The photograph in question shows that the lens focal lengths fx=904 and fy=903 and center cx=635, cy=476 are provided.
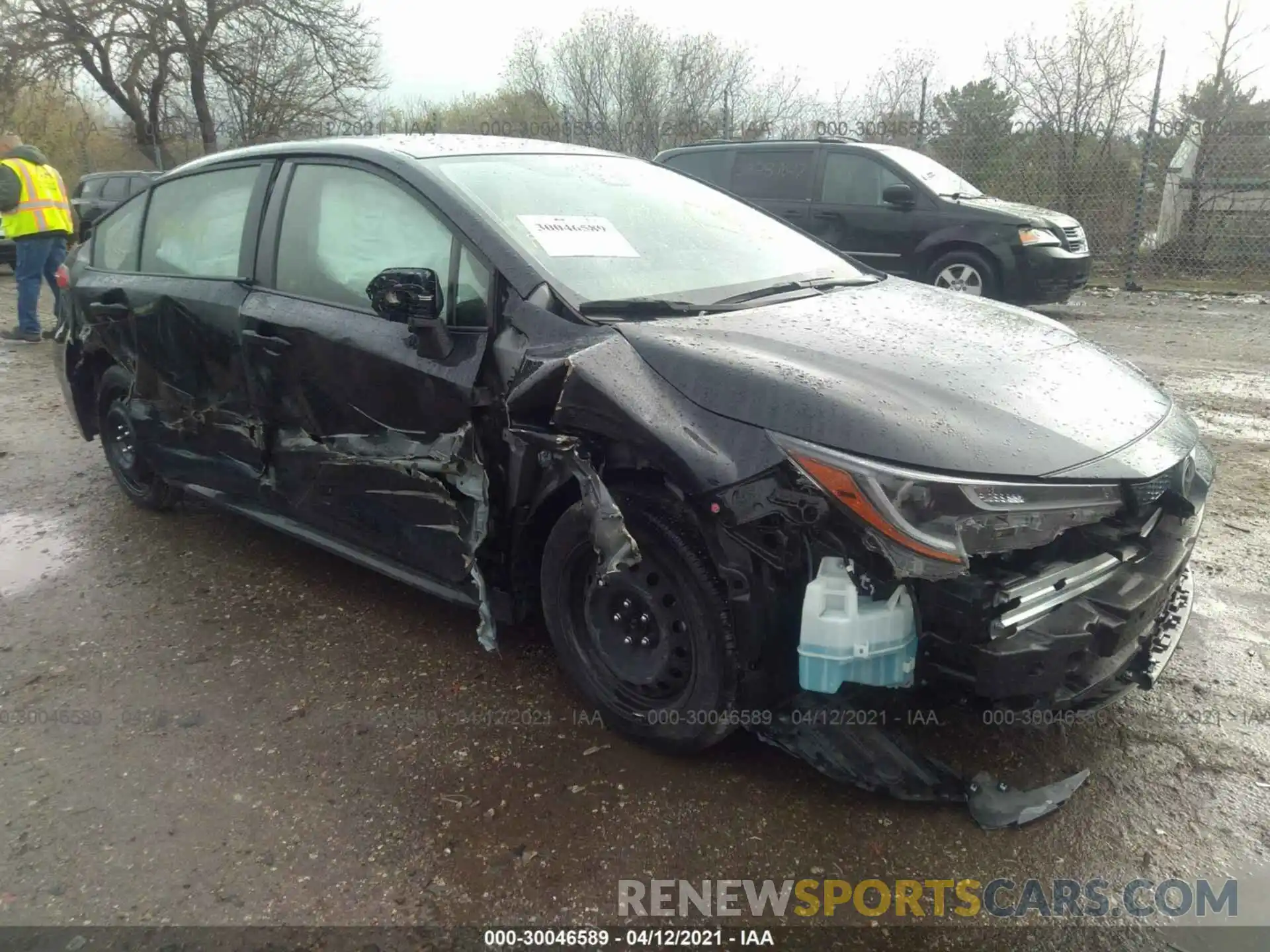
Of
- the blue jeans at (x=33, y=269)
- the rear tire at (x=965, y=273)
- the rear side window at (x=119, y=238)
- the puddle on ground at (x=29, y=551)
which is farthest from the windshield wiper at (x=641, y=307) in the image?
the blue jeans at (x=33, y=269)

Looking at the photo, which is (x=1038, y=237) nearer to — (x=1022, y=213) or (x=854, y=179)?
(x=1022, y=213)

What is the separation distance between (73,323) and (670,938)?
4.33m

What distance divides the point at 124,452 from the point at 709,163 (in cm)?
732

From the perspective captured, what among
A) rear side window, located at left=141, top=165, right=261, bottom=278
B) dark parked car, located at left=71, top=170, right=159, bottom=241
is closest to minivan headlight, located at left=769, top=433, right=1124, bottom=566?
rear side window, located at left=141, top=165, right=261, bottom=278

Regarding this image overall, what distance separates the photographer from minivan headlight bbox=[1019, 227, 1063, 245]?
343 inches

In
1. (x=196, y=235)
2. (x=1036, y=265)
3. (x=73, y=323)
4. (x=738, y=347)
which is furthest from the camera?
(x=1036, y=265)

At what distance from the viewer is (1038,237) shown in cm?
879

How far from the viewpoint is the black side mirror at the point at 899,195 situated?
8.95 metres

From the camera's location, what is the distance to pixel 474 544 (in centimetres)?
276

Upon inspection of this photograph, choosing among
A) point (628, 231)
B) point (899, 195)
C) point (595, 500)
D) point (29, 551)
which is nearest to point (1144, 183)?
point (899, 195)

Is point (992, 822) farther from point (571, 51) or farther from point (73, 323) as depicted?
point (571, 51)

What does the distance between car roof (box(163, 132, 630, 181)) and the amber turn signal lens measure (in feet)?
6.02

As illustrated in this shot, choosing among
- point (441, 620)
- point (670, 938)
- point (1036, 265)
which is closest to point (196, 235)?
point (441, 620)

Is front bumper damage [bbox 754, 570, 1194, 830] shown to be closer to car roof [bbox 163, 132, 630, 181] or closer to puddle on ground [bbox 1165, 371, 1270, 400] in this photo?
car roof [bbox 163, 132, 630, 181]
